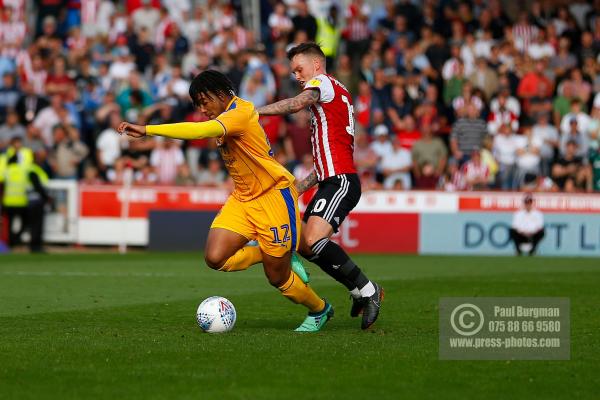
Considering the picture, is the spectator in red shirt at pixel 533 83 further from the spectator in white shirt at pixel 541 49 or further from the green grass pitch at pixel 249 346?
the green grass pitch at pixel 249 346

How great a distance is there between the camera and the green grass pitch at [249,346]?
7355 millimetres

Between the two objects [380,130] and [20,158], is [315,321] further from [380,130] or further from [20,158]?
[380,130]

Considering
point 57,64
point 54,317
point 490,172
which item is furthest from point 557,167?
point 54,317

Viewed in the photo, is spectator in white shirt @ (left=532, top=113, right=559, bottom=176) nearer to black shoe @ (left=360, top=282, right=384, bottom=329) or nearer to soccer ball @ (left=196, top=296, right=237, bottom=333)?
black shoe @ (left=360, top=282, right=384, bottom=329)

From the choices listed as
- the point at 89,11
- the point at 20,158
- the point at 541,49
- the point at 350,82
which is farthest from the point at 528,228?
the point at 89,11

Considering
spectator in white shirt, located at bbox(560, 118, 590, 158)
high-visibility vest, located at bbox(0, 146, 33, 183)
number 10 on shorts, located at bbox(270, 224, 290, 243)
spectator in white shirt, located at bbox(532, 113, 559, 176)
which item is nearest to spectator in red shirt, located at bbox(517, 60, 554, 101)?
spectator in white shirt, located at bbox(532, 113, 559, 176)

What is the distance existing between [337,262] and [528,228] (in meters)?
12.6

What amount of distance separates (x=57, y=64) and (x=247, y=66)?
161 inches

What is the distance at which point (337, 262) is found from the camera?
1037cm

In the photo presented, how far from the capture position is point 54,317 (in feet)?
36.9

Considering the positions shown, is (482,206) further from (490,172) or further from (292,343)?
(292,343)

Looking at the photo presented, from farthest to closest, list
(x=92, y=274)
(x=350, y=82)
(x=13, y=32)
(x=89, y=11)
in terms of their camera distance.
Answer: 1. (x=89, y=11)
2. (x=13, y=32)
3. (x=350, y=82)
4. (x=92, y=274)

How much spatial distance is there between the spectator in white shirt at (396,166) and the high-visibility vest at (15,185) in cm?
695

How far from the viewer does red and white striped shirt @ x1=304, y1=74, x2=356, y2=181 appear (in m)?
10.5
